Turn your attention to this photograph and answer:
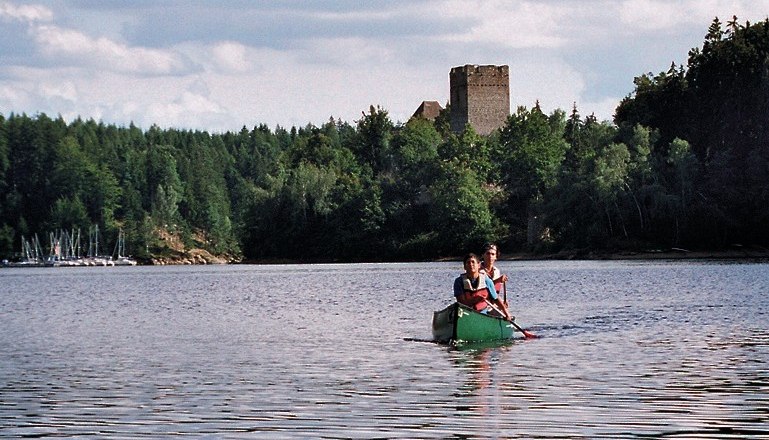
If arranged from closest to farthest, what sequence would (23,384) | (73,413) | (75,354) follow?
(73,413) → (23,384) → (75,354)

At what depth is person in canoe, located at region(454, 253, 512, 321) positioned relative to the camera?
31141 mm

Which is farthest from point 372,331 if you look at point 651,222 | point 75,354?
point 651,222

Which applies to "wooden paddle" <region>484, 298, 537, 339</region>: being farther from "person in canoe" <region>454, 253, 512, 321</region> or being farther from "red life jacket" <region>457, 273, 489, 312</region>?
"red life jacket" <region>457, 273, 489, 312</region>

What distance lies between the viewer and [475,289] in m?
31.4

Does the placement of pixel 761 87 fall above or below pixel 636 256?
above

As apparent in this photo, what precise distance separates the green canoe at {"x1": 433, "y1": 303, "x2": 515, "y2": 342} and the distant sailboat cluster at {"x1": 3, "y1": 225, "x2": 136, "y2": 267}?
513 feet

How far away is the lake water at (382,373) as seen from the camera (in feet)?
60.2

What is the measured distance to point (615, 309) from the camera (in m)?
45.0

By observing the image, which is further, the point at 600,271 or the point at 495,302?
the point at 600,271

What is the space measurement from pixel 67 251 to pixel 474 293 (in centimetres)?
16616

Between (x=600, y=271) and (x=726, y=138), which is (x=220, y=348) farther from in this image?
(x=726, y=138)

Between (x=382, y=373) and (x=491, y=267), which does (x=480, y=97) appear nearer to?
(x=491, y=267)

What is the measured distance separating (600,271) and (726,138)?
3254cm

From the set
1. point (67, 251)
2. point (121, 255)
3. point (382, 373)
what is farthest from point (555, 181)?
point (382, 373)
